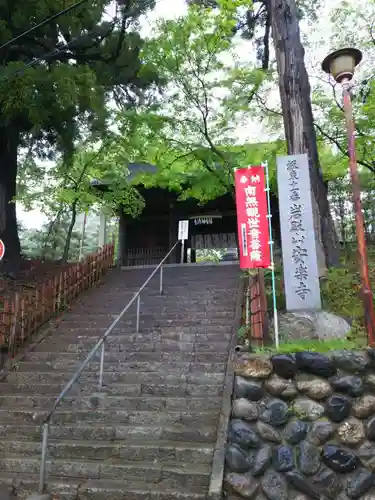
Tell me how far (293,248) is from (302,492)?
3.27 m

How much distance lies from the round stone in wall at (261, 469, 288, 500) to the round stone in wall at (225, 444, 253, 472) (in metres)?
0.21

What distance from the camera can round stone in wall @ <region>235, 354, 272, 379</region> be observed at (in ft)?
15.8

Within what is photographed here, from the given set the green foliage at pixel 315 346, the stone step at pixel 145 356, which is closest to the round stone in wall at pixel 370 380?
the green foliage at pixel 315 346

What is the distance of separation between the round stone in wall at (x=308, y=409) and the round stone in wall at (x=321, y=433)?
11 cm

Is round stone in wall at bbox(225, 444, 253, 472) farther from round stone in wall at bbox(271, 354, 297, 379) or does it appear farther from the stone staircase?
round stone in wall at bbox(271, 354, 297, 379)

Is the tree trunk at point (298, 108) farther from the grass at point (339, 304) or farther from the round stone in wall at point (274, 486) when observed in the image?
the round stone in wall at point (274, 486)

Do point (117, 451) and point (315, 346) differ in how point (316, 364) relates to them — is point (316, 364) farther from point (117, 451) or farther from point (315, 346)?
point (117, 451)

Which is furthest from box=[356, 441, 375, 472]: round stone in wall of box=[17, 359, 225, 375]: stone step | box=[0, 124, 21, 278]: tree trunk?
box=[0, 124, 21, 278]: tree trunk

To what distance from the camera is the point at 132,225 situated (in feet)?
63.1

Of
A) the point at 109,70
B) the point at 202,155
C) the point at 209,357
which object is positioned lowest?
the point at 209,357

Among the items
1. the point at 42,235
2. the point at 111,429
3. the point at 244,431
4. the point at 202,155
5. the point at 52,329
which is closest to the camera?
the point at 244,431

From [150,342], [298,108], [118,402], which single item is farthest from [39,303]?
[298,108]

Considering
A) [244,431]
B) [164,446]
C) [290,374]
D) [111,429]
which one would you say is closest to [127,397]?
[111,429]

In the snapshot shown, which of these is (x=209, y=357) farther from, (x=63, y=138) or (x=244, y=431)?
(x=63, y=138)
